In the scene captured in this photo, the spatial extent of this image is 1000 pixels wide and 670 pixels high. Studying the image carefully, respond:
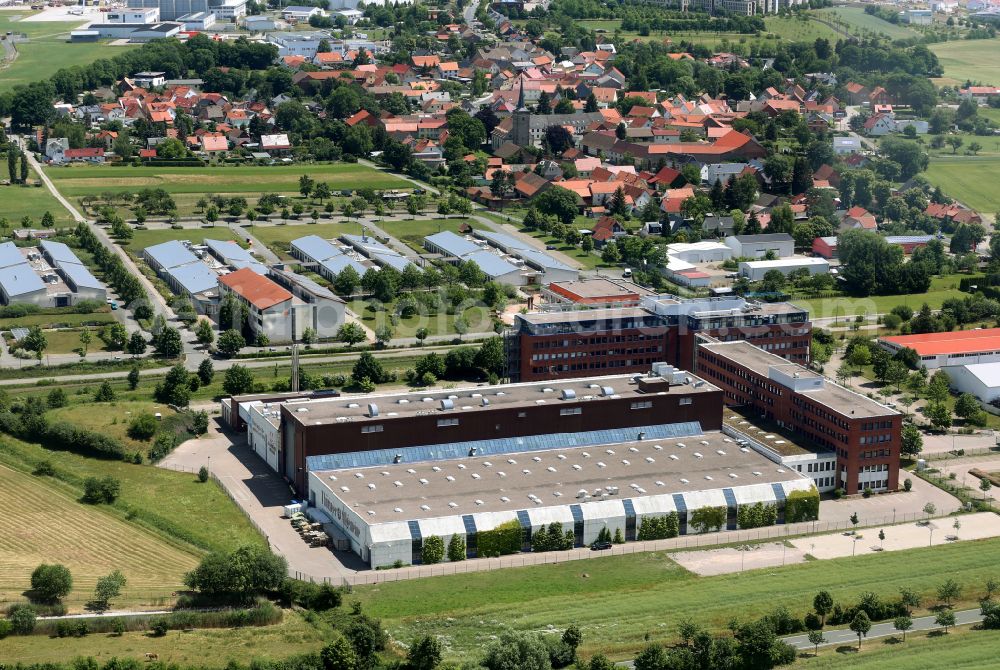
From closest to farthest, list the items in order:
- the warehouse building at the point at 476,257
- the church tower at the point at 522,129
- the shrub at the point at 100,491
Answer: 1. the shrub at the point at 100,491
2. the warehouse building at the point at 476,257
3. the church tower at the point at 522,129

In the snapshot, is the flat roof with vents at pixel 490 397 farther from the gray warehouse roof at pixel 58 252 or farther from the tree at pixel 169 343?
the gray warehouse roof at pixel 58 252

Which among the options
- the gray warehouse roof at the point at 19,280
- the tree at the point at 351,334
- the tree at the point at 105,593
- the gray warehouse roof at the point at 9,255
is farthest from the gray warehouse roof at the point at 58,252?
the tree at the point at 105,593

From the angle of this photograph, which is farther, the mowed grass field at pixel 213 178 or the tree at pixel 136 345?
the mowed grass field at pixel 213 178

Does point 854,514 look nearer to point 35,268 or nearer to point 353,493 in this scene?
point 353,493

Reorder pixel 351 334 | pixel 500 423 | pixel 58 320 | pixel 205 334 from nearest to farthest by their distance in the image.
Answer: pixel 500 423
pixel 205 334
pixel 351 334
pixel 58 320

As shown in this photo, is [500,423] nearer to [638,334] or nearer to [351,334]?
[638,334]

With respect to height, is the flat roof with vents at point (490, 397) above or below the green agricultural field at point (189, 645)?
above

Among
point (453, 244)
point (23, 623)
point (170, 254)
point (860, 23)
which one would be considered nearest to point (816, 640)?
point (23, 623)
